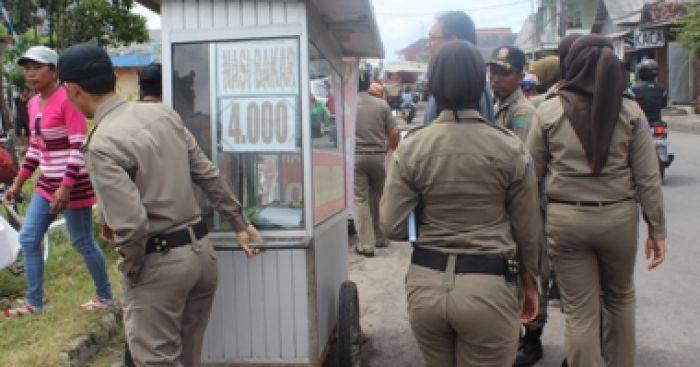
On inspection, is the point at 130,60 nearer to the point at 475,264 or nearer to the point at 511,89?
the point at 511,89

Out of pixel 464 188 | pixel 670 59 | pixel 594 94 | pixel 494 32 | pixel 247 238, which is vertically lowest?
pixel 247 238

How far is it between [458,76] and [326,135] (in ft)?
5.72

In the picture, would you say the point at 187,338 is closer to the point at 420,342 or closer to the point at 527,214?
the point at 420,342

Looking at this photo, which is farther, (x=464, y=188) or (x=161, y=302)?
(x=161, y=302)

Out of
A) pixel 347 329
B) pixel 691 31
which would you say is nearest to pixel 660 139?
pixel 347 329

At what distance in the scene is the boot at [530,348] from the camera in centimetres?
429

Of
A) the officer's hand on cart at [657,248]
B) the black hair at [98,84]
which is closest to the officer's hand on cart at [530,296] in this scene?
the officer's hand on cart at [657,248]

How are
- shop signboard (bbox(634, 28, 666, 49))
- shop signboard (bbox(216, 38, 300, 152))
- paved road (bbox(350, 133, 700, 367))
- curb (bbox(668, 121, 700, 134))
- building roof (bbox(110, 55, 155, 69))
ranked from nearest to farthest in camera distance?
shop signboard (bbox(216, 38, 300, 152))
paved road (bbox(350, 133, 700, 367))
curb (bbox(668, 121, 700, 134))
shop signboard (bbox(634, 28, 666, 49))
building roof (bbox(110, 55, 155, 69))

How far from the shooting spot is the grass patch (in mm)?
3891

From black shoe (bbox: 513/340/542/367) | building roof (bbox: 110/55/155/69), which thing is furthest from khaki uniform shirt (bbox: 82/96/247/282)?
building roof (bbox: 110/55/155/69)

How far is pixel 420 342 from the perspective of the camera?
2.70m

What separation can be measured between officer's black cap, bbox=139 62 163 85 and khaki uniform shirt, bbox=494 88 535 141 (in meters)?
2.02

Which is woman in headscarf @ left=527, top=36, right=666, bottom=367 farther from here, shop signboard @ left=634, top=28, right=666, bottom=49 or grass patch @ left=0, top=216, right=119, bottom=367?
shop signboard @ left=634, top=28, right=666, bottom=49

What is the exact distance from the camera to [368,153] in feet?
24.3
